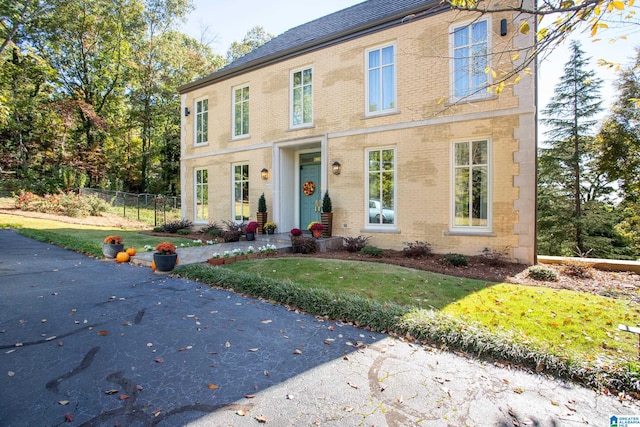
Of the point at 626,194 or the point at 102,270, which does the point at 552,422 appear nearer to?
the point at 102,270

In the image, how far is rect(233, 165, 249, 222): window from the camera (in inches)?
506

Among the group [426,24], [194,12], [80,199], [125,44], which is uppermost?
[194,12]

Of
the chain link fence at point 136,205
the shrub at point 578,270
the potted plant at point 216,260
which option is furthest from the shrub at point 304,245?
the chain link fence at point 136,205

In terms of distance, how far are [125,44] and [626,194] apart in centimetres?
3444

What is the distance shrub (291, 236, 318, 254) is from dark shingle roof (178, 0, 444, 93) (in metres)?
6.67

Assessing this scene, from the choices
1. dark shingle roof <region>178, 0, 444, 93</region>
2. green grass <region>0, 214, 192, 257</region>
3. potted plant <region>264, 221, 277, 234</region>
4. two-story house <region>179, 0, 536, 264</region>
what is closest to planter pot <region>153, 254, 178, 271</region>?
green grass <region>0, 214, 192, 257</region>

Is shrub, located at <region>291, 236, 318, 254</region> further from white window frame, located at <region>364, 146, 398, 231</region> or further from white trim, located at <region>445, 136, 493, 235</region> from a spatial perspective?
white trim, located at <region>445, 136, 493, 235</region>

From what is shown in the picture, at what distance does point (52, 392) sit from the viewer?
2.57 meters

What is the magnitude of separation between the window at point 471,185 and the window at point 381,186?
5.73ft

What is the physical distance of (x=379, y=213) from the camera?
973 cm

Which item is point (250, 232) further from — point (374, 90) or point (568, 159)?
point (568, 159)

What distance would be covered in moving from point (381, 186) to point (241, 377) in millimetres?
7650

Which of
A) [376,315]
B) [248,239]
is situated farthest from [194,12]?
[376,315]

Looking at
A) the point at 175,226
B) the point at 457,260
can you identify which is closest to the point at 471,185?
the point at 457,260
